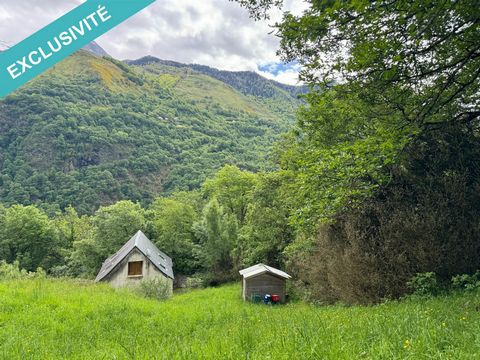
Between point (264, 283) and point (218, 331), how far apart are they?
1800 cm

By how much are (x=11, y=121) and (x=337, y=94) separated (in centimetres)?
17398

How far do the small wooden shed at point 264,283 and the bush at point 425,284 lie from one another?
1599cm

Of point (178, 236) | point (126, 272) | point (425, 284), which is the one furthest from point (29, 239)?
point (425, 284)

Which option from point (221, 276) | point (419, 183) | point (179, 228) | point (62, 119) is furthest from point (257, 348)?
point (62, 119)

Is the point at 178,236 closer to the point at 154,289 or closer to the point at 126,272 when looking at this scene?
the point at 126,272

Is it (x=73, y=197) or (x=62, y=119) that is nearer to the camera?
(x=73, y=197)

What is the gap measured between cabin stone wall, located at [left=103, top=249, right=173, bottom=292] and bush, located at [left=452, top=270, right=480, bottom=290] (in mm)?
27649

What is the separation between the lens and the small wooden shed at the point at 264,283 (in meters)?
23.8

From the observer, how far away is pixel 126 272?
32.4 meters

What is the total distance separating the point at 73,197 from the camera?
105625 millimetres

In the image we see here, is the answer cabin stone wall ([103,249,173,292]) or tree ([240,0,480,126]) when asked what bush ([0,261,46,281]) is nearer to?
cabin stone wall ([103,249,173,292])

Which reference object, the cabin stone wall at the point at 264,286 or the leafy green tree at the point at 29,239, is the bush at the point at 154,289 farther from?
the leafy green tree at the point at 29,239

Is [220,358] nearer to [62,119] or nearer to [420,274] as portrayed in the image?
[420,274]

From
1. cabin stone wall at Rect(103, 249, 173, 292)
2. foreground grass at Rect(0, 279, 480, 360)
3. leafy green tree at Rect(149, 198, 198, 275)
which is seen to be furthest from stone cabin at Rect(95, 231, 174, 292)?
foreground grass at Rect(0, 279, 480, 360)
